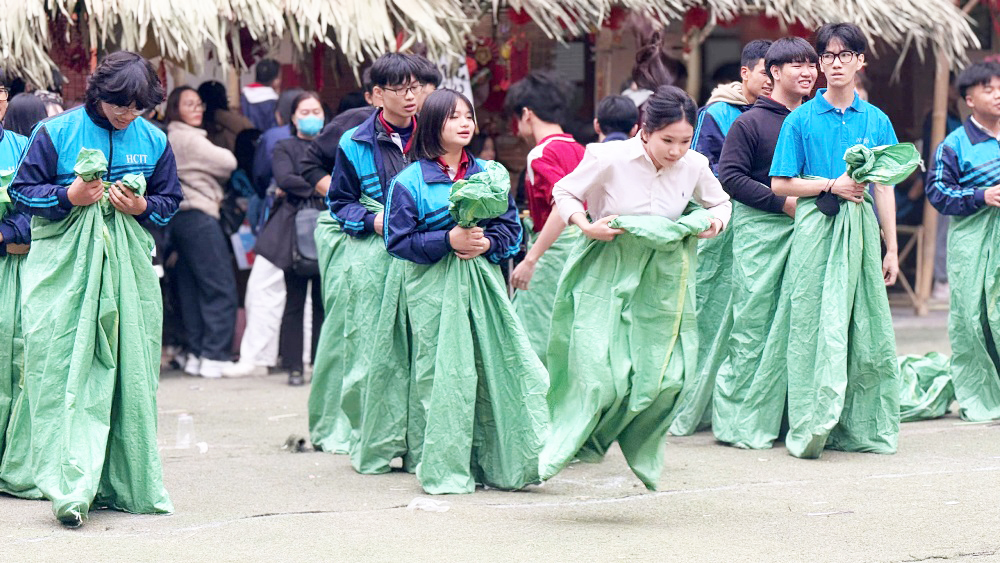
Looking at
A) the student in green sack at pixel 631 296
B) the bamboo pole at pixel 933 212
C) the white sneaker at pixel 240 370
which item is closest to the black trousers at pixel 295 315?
the white sneaker at pixel 240 370

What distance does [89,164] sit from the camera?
215 inches

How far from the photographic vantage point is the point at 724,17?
1080cm

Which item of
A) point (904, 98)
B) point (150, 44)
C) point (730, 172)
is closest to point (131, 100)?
point (730, 172)

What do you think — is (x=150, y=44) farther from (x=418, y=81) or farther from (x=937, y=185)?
(x=937, y=185)

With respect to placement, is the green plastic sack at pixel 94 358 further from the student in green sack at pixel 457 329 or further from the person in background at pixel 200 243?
the person in background at pixel 200 243

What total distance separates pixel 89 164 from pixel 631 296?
1975 mm

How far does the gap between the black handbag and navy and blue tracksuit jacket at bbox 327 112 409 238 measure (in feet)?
8.39

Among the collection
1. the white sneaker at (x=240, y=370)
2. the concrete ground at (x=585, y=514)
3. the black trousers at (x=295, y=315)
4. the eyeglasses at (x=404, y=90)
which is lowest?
the white sneaker at (x=240, y=370)

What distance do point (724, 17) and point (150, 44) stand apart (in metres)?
3.93

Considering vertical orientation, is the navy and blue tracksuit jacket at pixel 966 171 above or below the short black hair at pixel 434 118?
below

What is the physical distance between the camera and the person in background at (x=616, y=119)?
771 cm

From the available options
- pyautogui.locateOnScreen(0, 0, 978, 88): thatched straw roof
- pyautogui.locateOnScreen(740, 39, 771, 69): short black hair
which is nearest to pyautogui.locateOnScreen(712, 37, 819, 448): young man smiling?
pyautogui.locateOnScreen(740, 39, 771, 69): short black hair

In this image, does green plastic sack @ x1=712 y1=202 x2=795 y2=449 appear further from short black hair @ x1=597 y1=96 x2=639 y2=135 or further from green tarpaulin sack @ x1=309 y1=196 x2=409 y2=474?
green tarpaulin sack @ x1=309 y1=196 x2=409 y2=474

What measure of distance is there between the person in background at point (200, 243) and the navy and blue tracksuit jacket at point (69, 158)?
13.0ft
